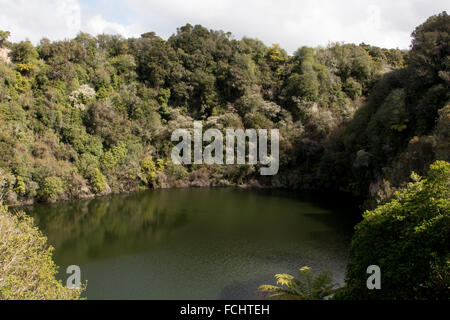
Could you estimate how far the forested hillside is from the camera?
27.1 m

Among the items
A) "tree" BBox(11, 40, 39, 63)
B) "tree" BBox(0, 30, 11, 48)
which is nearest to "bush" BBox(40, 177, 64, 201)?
"tree" BBox(11, 40, 39, 63)

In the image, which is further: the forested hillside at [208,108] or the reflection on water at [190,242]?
the forested hillside at [208,108]

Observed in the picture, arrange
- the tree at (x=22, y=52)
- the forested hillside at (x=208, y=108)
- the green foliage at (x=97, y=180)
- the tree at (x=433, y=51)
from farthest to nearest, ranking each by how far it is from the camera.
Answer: the green foliage at (x=97, y=180) → the tree at (x=22, y=52) → the forested hillside at (x=208, y=108) → the tree at (x=433, y=51)

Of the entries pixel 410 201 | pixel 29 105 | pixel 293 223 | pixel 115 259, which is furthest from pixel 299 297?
pixel 29 105

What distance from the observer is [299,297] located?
1188cm

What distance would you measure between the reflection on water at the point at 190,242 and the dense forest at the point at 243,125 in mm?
2967

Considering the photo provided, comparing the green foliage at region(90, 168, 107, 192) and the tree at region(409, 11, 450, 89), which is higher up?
the tree at region(409, 11, 450, 89)

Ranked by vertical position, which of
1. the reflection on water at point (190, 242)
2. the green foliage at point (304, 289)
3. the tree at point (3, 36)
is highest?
the tree at point (3, 36)

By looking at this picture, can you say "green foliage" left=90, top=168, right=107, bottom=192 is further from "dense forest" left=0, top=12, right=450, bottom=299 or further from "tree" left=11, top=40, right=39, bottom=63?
"tree" left=11, top=40, right=39, bottom=63

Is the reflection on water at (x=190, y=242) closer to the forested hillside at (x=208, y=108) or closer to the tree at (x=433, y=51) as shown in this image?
the forested hillside at (x=208, y=108)

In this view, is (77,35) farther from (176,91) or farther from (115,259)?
(115,259)

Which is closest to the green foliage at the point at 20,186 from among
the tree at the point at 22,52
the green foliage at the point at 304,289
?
the tree at the point at 22,52

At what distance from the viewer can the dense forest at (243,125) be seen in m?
9.66

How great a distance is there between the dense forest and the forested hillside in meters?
0.14
